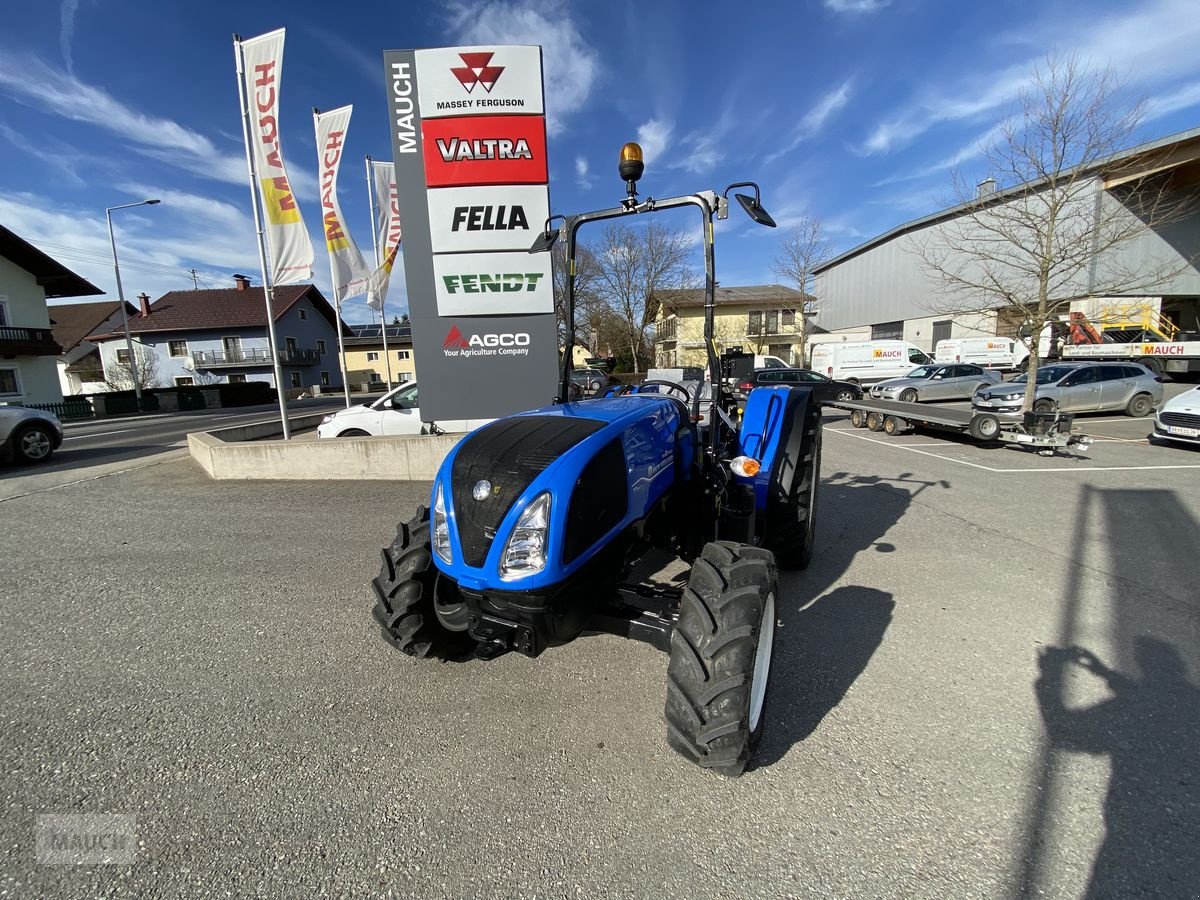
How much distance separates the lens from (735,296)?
41000 millimetres

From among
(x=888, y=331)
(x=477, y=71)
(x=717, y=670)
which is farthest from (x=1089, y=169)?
(x=888, y=331)

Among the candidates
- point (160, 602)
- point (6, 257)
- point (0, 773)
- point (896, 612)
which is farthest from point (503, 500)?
point (6, 257)

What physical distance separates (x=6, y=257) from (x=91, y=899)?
32.9 m

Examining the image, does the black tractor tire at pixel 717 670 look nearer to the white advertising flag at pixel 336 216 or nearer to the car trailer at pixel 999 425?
the car trailer at pixel 999 425

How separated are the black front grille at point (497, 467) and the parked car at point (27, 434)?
37.7ft

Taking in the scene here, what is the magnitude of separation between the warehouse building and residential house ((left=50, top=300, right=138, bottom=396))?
170 ft

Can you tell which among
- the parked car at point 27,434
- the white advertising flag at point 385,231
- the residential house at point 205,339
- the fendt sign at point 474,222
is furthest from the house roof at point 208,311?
the fendt sign at point 474,222

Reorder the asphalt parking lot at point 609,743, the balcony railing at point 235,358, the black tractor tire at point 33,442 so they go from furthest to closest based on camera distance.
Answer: the balcony railing at point 235,358, the black tractor tire at point 33,442, the asphalt parking lot at point 609,743

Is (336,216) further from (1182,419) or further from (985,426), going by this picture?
(1182,419)

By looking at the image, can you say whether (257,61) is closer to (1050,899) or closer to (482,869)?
(482,869)

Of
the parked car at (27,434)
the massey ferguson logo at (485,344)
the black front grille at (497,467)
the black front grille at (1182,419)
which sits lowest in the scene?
the black front grille at (1182,419)

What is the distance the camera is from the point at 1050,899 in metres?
1.57

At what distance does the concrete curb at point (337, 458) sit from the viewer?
291 inches

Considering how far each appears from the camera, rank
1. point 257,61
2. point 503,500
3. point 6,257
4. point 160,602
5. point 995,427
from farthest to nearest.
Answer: point 6,257 → point 995,427 → point 257,61 → point 160,602 → point 503,500
